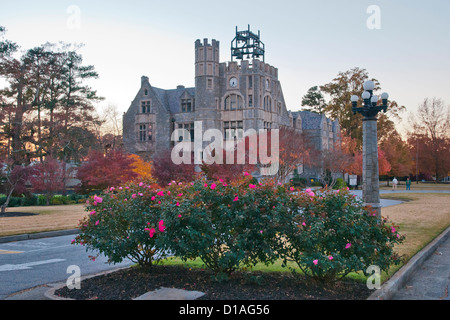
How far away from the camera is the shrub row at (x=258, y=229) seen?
21.9ft

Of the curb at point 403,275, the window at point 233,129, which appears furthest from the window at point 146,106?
the curb at point 403,275

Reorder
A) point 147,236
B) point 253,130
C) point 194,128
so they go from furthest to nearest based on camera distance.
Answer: point 194,128 < point 253,130 < point 147,236

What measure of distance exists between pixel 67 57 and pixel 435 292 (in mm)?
47942

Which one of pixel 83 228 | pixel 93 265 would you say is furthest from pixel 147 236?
pixel 93 265

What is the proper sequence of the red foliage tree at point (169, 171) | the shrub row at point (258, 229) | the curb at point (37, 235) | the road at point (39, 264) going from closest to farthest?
the shrub row at point (258, 229), the road at point (39, 264), the curb at point (37, 235), the red foliage tree at point (169, 171)

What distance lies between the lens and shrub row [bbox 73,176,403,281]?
263 inches

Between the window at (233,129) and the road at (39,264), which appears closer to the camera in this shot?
the road at (39,264)

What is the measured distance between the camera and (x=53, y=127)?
40281mm

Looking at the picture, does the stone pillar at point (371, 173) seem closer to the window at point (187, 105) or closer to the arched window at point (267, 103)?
the arched window at point (267, 103)

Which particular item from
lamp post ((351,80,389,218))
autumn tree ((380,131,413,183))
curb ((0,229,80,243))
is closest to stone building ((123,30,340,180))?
autumn tree ((380,131,413,183))

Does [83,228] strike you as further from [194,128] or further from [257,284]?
[194,128]

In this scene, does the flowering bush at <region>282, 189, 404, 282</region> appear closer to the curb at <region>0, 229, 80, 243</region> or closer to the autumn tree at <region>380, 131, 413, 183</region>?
the curb at <region>0, 229, 80, 243</region>

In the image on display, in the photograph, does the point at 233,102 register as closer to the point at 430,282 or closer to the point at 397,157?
the point at 397,157

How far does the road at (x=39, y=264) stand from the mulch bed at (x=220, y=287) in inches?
27.1
